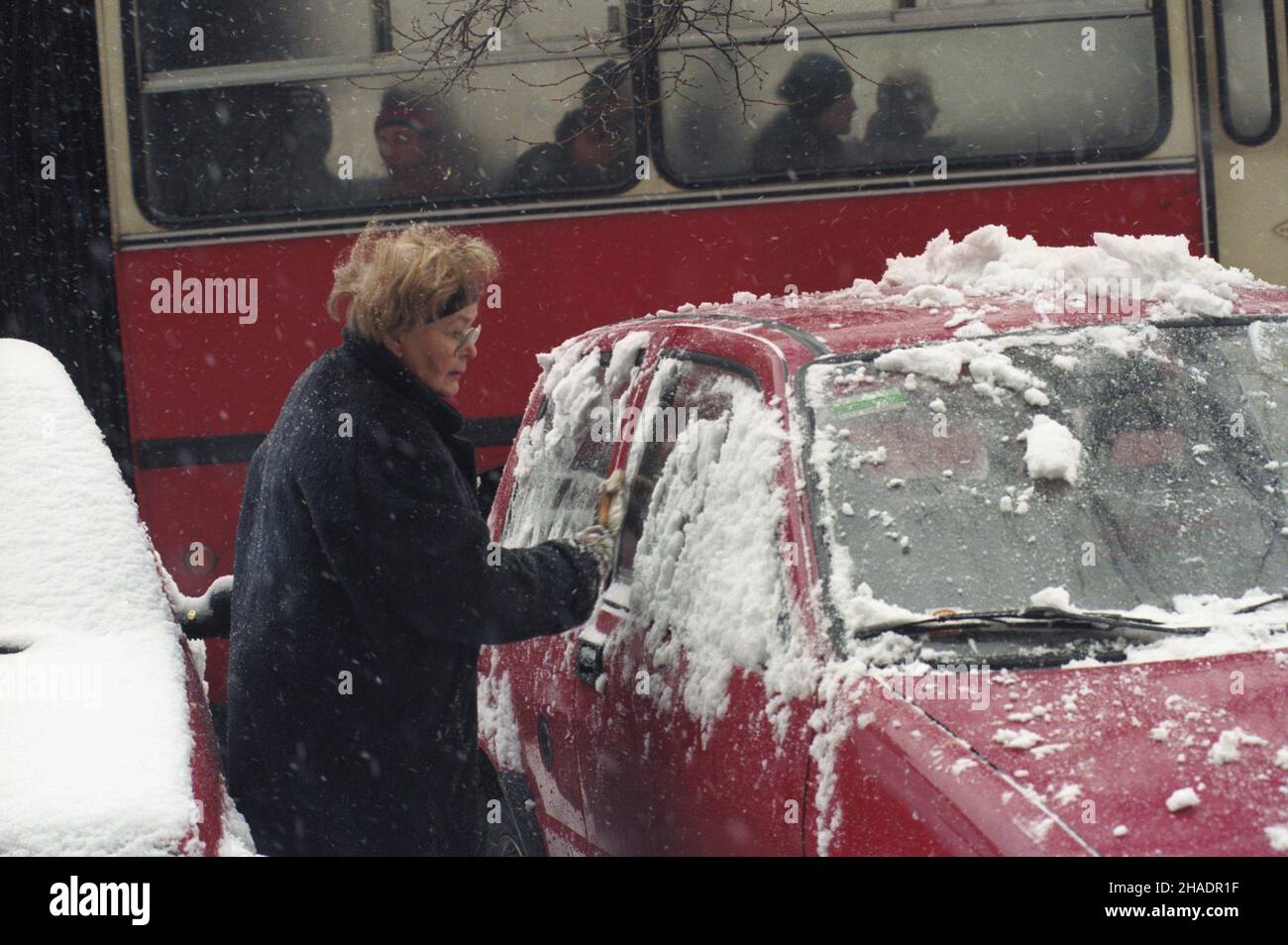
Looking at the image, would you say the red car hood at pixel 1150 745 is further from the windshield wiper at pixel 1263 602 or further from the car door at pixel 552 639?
the car door at pixel 552 639

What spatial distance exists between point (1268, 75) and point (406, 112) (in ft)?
10.9

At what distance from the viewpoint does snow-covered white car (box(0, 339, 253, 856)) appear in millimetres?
2414

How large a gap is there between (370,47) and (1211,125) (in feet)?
10.7

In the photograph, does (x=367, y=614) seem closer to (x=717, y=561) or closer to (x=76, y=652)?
(x=76, y=652)

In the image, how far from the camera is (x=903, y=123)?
6129 mm

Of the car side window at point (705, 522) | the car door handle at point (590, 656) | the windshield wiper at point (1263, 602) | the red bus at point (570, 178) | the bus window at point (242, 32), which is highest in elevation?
the bus window at point (242, 32)

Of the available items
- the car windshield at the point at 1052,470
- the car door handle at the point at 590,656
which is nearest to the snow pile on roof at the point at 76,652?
the car door handle at the point at 590,656

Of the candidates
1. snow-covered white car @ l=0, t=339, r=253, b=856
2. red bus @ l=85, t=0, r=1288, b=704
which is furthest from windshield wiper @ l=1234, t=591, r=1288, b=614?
red bus @ l=85, t=0, r=1288, b=704

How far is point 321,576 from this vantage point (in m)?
3.06

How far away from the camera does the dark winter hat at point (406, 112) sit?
6.14 m

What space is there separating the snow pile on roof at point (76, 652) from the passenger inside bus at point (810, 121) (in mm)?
3310

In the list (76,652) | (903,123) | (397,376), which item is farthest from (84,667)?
(903,123)

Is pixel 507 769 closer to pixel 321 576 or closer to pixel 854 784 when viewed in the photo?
pixel 321 576

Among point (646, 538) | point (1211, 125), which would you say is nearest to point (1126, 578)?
point (646, 538)
